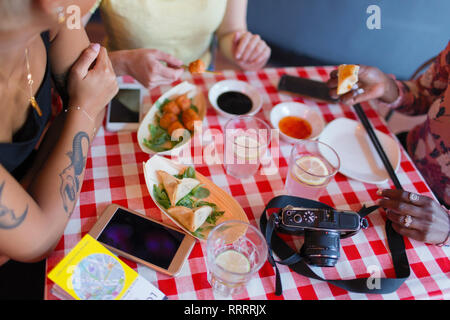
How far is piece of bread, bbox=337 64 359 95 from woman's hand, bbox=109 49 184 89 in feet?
2.00

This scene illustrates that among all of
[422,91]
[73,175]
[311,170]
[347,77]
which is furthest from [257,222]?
[422,91]

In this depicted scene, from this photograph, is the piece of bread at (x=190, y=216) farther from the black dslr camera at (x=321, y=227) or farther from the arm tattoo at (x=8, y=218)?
the arm tattoo at (x=8, y=218)

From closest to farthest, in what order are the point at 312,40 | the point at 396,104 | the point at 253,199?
1. the point at 253,199
2. the point at 396,104
3. the point at 312,40

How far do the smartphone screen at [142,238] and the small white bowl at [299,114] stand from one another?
62 cm

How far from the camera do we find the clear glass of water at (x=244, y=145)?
121cm

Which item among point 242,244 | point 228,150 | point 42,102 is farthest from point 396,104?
point 42,102

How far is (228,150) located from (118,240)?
0.46 m

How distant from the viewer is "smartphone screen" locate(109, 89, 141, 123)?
1340 millimetres

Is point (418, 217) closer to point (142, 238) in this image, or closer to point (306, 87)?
point (306, 87)

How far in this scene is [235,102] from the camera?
1466 mm

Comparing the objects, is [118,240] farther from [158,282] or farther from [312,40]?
[312,40]

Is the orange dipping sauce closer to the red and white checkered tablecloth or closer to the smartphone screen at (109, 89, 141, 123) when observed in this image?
the red and white checkered tablecloth

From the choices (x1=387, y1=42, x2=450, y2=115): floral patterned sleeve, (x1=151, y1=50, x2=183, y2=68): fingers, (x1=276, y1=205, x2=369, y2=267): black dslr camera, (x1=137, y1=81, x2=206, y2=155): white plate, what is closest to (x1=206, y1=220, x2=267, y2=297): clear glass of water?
(x1=276, y1=205, x2=369, y2=267): black dslr camera
